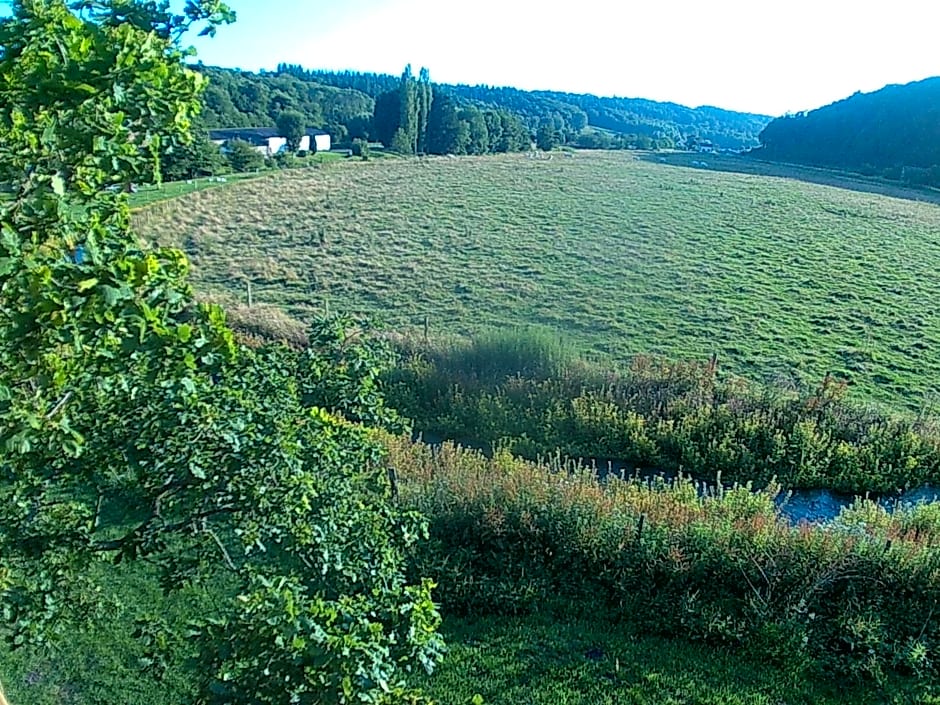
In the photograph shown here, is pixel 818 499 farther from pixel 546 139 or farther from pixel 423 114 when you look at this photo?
pixel 546 139

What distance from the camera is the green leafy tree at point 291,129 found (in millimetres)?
62125

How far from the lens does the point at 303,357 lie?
6641 mm

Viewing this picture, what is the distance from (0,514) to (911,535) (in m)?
9.50

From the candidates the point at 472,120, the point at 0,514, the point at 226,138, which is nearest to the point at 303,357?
the point at 0,514

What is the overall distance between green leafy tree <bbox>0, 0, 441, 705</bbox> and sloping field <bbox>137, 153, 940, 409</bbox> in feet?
44.9

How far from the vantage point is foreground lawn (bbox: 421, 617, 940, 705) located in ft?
23.2

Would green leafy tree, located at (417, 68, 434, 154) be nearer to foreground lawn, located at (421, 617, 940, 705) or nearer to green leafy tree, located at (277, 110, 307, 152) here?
green leafy tree, located at (277, 110, 307, 152)

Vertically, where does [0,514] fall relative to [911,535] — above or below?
above

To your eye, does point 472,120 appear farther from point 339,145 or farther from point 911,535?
point 911,535

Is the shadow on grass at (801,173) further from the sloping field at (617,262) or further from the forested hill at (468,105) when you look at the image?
the forested hill at (468,105)

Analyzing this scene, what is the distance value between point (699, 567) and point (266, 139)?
195 ft

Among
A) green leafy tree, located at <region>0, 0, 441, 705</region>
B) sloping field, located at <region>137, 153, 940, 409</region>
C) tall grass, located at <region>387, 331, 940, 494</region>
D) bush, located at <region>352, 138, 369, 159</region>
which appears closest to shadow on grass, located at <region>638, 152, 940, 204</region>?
sloping field, located at <region>137, 153, 940, 409</region>

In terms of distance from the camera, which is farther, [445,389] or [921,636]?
[445,389]

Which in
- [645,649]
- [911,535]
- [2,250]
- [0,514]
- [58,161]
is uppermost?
[58,161]
